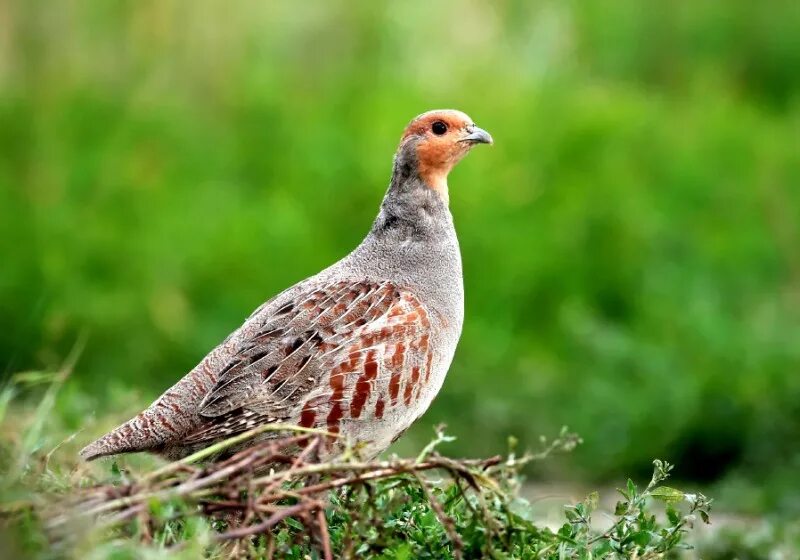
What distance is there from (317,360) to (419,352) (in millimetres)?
309

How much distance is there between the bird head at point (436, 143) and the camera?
185 inches

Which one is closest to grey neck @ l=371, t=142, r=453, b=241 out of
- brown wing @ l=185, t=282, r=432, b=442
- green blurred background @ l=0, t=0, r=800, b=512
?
brown wing @ l=185, t=282, r=432, b=442

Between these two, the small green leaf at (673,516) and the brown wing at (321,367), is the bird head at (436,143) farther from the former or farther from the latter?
the small green leaf at (673,516)

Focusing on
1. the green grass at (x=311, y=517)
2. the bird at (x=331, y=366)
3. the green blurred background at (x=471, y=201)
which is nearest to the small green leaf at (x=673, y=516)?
the green grass at (x=311, y=517)

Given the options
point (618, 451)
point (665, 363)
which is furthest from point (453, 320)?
point (665, 363)

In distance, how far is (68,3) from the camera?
395 inches

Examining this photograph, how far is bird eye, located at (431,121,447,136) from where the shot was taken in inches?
186

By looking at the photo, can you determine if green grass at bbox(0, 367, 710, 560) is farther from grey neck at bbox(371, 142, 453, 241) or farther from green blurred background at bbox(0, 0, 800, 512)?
green blurred background at bbox(0, 0, 800, 512)

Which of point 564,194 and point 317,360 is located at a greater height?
point 564,194

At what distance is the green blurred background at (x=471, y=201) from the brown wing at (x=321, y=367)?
3.15 meters

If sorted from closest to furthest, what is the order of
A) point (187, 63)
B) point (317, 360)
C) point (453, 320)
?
point (317, 360), point (453, 320), point (187, 63)

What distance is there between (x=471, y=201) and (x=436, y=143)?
559cm

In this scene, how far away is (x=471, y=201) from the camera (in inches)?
404

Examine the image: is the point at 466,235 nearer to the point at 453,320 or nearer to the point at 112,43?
the point at 112,43
